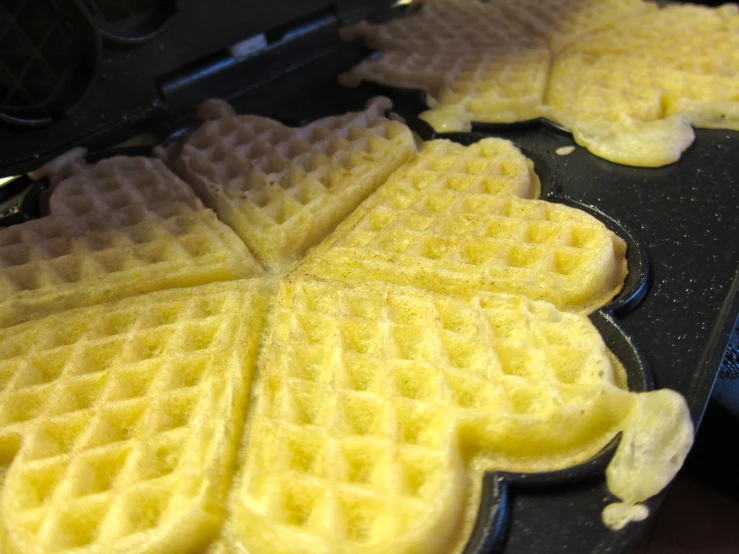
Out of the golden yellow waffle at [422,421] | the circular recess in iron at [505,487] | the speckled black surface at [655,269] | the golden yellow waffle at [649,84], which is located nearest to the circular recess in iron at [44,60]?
the speckled black surface at [655,269]

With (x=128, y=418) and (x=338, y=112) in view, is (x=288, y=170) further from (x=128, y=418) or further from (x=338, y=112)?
(x=128, y=418)

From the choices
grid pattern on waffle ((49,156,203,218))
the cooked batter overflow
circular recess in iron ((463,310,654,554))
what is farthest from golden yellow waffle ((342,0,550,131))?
circular recess in iron ((463,310,654,554))

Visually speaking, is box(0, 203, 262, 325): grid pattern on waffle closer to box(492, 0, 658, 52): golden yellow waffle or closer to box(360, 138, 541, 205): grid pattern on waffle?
box(360, 138, 541, 205): grid pattern on waffle

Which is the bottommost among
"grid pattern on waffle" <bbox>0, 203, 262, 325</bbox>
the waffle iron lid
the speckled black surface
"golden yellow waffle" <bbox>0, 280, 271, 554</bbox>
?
the speckled black surface

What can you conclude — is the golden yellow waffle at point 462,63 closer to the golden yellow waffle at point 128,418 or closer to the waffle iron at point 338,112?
the waffle iron at point 338,112

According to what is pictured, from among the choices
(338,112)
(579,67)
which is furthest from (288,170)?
(579,67)

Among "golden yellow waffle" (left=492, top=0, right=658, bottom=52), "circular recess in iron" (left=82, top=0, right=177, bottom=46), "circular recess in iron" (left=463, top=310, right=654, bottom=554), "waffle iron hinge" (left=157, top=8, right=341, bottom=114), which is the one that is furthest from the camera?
"golden yellow waffle" (left=492, top=0, right=658, bottom=52)
